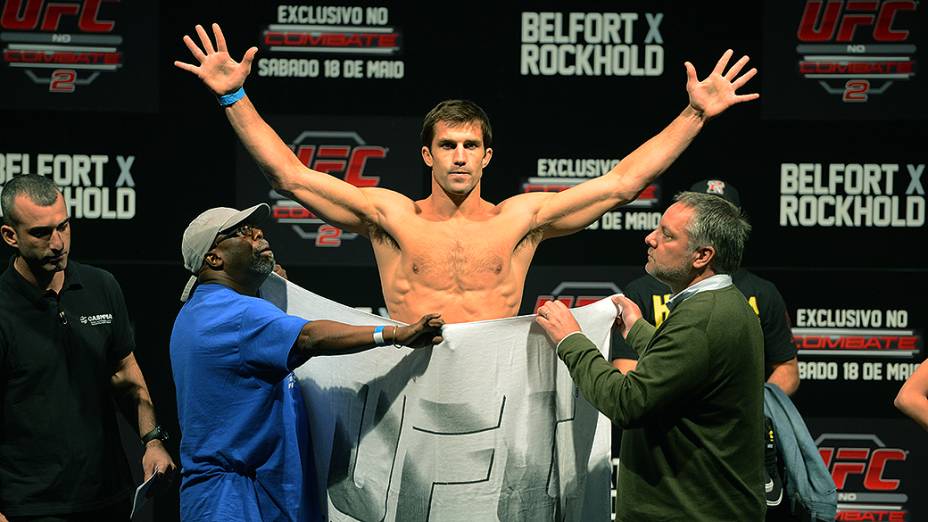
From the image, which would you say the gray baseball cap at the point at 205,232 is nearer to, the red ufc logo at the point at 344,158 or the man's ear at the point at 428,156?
the man's ear at the point at 428,156

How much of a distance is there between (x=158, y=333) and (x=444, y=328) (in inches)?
82.1

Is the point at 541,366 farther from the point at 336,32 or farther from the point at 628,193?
the point at 336,32

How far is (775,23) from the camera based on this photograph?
4367mm

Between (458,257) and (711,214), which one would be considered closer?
(711,214)

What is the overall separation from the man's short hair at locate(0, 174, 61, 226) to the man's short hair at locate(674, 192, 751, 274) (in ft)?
5.39

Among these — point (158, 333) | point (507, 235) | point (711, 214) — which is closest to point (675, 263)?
point (711, 214)

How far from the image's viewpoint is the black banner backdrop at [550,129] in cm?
434

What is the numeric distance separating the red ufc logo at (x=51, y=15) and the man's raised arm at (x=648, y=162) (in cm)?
225

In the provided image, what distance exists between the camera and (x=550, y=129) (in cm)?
438

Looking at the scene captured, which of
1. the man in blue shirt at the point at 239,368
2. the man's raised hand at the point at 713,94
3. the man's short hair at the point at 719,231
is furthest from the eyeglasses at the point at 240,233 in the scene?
the man's raised hand at the point at 713,94

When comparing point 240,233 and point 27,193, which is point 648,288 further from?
point 27,193

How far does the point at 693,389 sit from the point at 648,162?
2.95ft

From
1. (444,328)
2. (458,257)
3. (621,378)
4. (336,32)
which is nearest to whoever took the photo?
(621,378)

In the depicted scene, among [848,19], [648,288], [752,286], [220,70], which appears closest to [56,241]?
[220,70]
